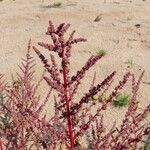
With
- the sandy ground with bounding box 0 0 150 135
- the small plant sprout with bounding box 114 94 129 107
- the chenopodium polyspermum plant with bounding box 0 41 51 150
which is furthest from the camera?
the sandy ground with bounding box 0 0 150 135

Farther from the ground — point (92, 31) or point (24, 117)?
point (24, 117)

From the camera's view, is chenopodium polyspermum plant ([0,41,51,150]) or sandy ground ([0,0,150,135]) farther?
sandy ground ([0,0,150,135])

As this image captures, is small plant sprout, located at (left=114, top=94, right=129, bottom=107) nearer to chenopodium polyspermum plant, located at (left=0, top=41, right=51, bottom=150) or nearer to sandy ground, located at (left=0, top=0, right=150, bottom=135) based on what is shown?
sandy ground, located at (left=0, top=0, right=150, bottom=135)

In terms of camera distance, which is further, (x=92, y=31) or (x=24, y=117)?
(x=92, y=31)

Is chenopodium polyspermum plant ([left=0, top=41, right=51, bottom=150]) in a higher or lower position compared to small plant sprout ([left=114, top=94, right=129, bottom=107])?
higher

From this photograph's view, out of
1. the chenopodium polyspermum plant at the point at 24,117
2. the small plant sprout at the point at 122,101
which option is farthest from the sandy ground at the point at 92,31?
the chenopodium polyspermum plant at the point at 24,117

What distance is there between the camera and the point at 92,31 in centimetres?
1177

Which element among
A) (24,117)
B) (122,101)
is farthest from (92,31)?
(24,117)

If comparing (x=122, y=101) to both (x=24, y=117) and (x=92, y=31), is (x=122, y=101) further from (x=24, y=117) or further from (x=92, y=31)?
(x=24, y=117)

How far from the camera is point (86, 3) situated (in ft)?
46.6

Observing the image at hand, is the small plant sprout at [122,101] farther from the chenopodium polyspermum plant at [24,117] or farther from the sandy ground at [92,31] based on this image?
the chenopodium polyspermum plant at [24,117]

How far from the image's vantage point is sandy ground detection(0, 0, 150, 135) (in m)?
9.66

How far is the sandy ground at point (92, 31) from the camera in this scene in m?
9.66

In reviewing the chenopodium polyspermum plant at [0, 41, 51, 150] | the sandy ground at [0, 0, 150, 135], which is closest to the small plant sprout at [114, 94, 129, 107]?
the sandy ground at [0, 0, 150, 135]
